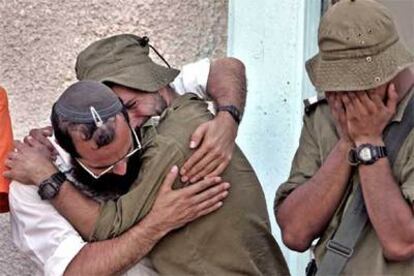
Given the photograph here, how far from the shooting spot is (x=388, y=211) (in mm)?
2746

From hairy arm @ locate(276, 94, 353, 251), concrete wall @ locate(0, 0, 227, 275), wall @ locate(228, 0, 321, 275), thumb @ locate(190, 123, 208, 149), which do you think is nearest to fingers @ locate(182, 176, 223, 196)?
thumb @ locate(190, 123, 208, 149)

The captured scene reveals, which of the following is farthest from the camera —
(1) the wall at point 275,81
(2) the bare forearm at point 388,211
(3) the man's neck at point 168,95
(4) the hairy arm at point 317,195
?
(1) the wall at point 275,81

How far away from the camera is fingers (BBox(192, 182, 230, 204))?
10.1 feet

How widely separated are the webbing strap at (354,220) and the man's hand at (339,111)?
4.4 inches

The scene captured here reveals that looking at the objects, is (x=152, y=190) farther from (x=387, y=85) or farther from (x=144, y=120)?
(x=387, y=85)

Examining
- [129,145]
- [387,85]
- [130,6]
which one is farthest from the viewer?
[130,6]

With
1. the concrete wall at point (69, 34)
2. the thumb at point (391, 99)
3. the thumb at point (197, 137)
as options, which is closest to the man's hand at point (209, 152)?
the thumb at point (197, 137)

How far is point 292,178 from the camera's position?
3062 millimetres

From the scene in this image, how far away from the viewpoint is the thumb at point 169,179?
308 cm

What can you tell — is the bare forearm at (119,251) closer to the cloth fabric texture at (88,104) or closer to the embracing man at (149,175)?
the embracing man at (149,175)

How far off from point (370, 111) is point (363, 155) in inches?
4.8

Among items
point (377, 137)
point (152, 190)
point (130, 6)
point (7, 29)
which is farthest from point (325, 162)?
point (7, 29)

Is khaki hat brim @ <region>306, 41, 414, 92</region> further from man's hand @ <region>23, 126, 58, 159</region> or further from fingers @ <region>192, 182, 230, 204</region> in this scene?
man's hand @ <region>23, 126, 58, 159</region>

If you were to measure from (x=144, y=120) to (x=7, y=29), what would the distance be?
1164mm
